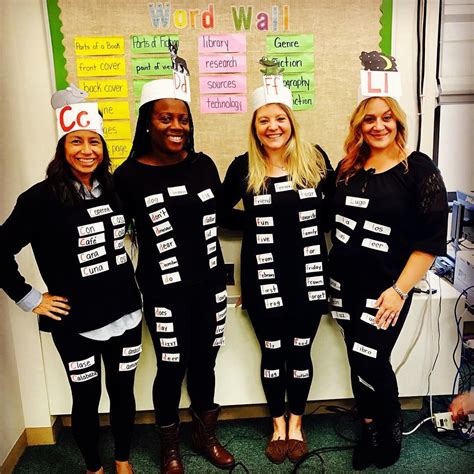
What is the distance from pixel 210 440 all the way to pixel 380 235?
106cm

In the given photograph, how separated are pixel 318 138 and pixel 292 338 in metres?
0.83

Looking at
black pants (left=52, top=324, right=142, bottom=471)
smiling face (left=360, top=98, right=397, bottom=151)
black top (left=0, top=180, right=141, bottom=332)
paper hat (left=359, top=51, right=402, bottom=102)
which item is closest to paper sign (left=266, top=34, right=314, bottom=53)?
paper hat (left=359, top=51, right=402, bottom=102)

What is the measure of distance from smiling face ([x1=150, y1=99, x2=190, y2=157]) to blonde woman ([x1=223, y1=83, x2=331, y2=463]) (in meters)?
0.27

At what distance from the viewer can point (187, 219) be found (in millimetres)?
1797

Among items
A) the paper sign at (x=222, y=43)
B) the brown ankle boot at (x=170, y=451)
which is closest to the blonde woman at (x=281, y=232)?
the paper sign at (x=222, y=43)

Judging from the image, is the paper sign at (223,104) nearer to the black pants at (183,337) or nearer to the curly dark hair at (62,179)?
the curly dark hair at (62,179)

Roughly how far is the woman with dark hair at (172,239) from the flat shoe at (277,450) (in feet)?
1.17

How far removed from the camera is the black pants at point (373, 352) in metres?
1.83

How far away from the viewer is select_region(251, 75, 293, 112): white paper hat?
1823 mm

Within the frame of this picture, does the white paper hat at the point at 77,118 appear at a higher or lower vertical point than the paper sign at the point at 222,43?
lower

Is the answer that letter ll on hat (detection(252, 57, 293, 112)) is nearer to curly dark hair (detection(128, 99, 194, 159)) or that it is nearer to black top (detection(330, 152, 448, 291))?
curly dark hair (detection(128, 99, 194, 159))

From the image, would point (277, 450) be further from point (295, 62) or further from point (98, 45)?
point (98, 45)

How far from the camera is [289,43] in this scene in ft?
6.79

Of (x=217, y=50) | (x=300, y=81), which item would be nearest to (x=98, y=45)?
(x=217, y=50)
